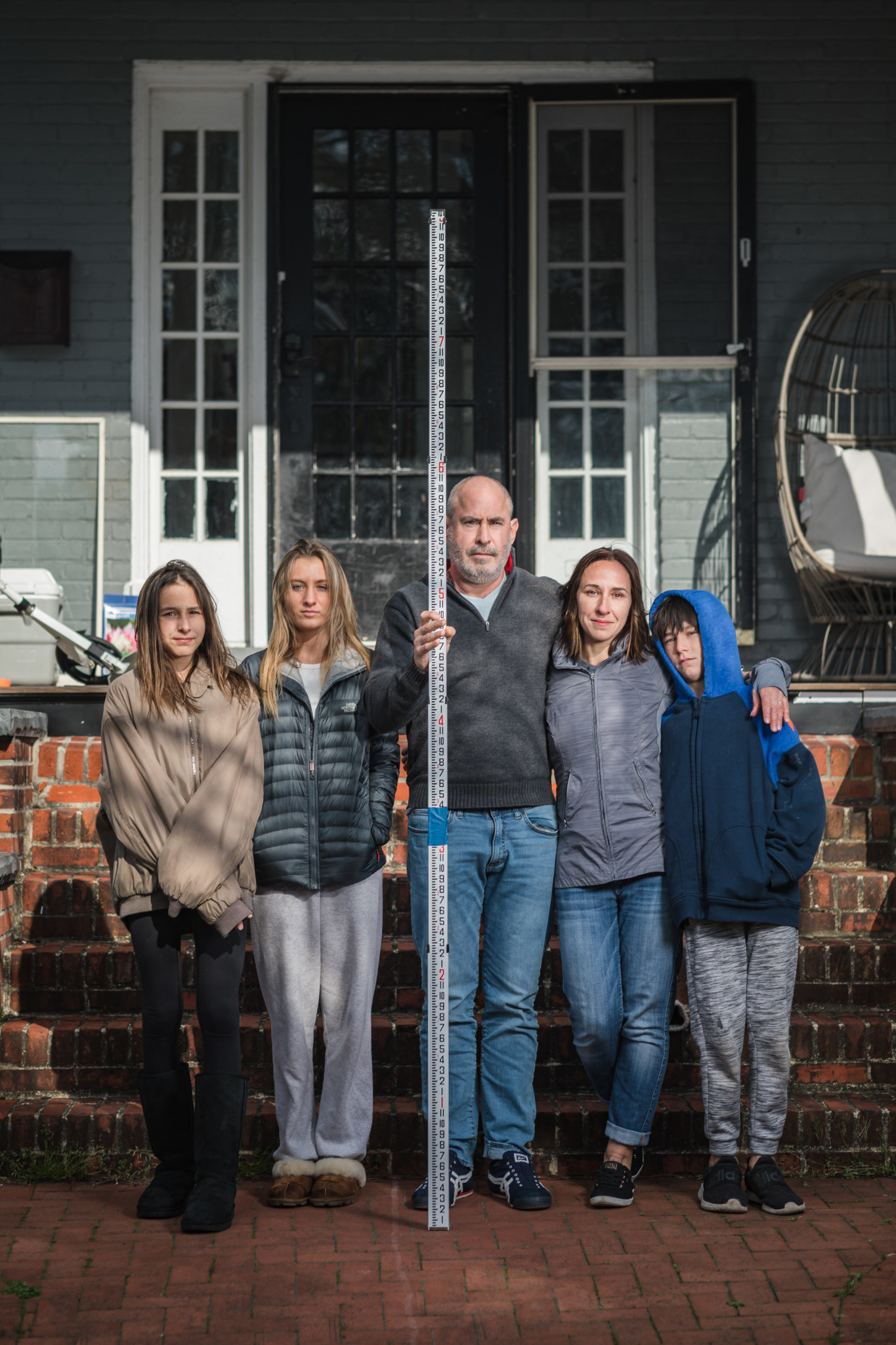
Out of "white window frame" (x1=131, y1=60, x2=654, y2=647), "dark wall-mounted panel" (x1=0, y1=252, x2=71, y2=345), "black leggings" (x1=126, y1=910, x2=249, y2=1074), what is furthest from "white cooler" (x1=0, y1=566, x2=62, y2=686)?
"black leggings" (x1=126, y1=910, x2=249, y2=1074)

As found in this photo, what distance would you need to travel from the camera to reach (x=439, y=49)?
626 cm

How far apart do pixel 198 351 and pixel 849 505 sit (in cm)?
315

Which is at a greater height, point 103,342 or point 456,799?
point 103,342

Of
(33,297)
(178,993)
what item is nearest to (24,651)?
(33,297)

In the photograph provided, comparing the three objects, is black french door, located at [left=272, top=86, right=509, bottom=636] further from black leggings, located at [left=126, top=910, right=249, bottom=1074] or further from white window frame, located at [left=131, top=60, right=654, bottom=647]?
black leggings, located at [left=126, top=910, right=249, bottom=1074]

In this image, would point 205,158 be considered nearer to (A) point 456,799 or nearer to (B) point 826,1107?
(A) point 456,799

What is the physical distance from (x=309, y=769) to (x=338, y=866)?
256 millimetres

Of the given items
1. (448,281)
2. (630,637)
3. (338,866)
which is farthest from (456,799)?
(448,281)

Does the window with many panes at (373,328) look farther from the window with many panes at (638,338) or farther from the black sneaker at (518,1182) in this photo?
the black sneaker at (518,1182)

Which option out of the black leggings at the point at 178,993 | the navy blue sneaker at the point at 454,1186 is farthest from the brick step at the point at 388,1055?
the black leggings at the point at 178,993

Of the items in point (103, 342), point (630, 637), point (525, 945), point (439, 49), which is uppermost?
point (439, 49)

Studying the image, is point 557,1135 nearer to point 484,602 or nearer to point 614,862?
point 614,862

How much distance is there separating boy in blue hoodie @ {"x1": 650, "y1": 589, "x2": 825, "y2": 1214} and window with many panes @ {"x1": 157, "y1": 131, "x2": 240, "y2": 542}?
368cm

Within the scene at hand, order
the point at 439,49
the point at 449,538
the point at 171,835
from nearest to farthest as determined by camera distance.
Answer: the point at 171,835, the point at 449,538, the point at 439,49
